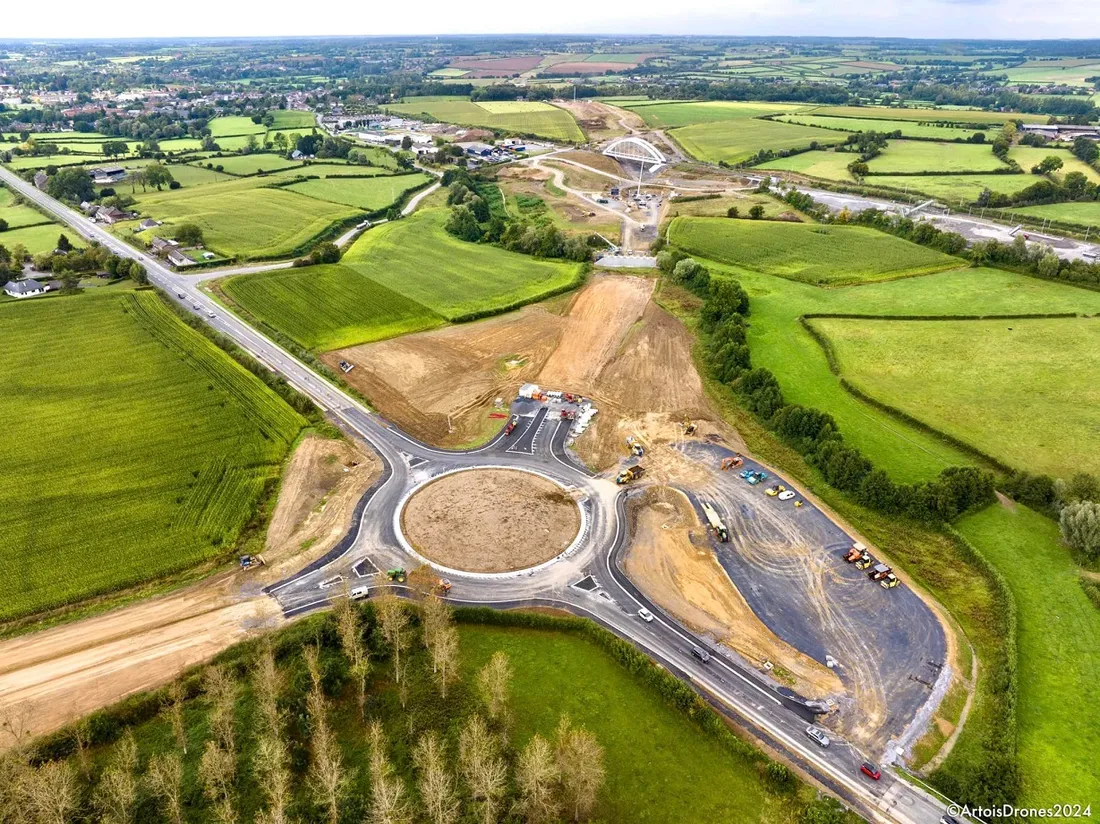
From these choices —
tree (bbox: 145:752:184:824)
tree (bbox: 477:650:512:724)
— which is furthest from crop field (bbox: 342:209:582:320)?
tree (bbox: 145:752:184:824)

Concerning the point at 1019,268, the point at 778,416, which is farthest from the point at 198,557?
the point at 1019,268

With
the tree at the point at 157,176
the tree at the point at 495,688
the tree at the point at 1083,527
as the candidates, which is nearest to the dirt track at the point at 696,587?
the tree at the point at 495,688

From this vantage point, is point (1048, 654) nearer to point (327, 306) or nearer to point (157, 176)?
point (327, 306)

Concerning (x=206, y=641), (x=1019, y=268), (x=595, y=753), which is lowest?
(x=206, y=641)

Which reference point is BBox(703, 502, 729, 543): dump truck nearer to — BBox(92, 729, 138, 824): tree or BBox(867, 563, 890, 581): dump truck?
BBox(867, 563, 890, 581): dump truck

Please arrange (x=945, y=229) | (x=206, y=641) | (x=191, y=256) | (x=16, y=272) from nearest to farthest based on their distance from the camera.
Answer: (x=206, y=641)
(x=16, y=272)
(x=191, y=256)
(x=945, y=229)

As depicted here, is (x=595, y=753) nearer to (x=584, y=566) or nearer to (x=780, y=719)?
(x=780, y=719)
